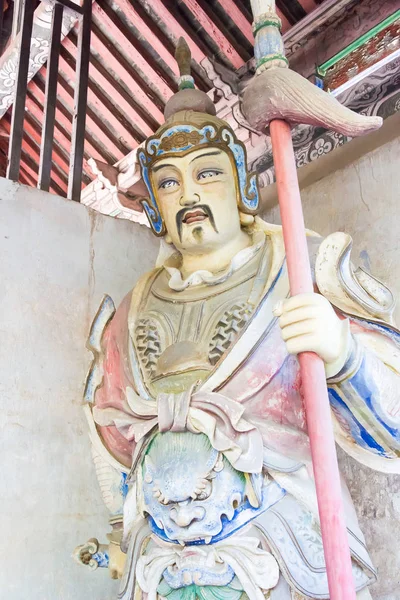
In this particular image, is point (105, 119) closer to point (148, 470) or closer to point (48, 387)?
point (48, 387)

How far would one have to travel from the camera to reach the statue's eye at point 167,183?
2.51 metres

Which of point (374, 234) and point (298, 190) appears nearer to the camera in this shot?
point (298, 190)

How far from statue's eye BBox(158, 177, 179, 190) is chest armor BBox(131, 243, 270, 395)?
35 cm

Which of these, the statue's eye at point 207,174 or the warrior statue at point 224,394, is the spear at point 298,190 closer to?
the warrior statue at point 224,394

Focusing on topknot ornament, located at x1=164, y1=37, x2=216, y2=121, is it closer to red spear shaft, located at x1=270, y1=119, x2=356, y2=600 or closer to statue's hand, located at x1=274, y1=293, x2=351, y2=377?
red spear shaft, located at x1=270, y1=119, x2=356, y2=600

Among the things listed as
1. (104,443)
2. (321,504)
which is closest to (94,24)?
(104,443)

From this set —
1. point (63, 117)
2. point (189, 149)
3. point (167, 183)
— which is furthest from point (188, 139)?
point (63, 117)

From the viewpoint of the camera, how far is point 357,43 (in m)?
2.91

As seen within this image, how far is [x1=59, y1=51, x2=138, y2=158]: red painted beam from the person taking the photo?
4411 millimetres

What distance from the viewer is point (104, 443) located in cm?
245

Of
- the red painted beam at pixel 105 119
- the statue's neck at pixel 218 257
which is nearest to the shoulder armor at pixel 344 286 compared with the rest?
the statue's neck at pixel 218 257

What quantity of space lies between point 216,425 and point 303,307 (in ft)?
1.47

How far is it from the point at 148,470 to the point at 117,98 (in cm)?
272

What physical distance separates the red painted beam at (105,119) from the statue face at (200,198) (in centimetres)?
198
